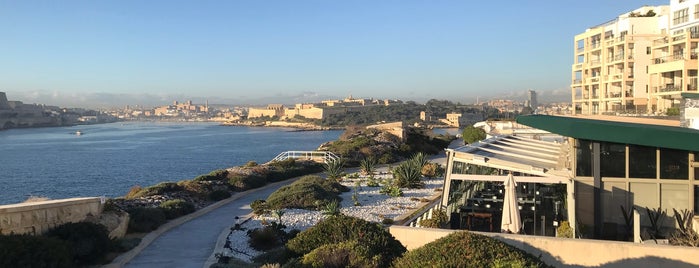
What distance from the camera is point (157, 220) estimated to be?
12953 millimetres

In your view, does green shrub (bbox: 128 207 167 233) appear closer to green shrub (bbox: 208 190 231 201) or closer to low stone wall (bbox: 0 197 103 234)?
low stone wall (bbox: 0 197 103 234)

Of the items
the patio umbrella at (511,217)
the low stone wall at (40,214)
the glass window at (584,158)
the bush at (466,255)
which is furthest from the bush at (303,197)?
the bush at (466,255)

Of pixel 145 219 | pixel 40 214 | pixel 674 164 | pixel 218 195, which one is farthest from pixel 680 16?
pixel 40 214

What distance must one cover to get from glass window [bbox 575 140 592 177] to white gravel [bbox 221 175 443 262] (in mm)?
5018

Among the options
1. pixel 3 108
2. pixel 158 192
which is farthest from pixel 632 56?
pixel 3 108

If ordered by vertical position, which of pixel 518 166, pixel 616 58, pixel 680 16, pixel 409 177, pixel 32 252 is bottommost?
pixel 409 177

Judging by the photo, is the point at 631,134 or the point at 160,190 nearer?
the point at 631,134

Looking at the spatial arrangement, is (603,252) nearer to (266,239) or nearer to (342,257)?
(342,257)

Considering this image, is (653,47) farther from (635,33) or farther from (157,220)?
(157,220)

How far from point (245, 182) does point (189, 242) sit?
908cm

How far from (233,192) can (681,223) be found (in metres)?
14.3

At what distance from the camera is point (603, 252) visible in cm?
706

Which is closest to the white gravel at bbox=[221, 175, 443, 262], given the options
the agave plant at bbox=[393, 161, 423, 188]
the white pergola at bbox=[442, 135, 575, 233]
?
the agave plant at bbox=[393, 161, 423, 188]

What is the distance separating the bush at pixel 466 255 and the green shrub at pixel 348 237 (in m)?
0.92
